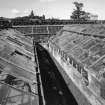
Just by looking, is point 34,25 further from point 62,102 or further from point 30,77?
point 30,77

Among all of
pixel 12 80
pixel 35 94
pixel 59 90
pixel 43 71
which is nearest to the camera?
pixel 35 94

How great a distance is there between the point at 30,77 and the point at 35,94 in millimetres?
1847

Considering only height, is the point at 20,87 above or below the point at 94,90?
above

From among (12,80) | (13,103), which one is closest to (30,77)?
(12,80)

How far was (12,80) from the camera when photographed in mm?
6754

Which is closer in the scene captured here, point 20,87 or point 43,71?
point 20,87

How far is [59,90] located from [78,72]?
11.3ft

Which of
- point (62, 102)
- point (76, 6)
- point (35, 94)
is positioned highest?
point (76, 6)

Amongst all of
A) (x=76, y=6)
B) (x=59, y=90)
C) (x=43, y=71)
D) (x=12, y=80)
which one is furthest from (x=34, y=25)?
(x=76, y=6)

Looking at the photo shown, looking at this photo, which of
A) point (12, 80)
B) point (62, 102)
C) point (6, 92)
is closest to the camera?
point (6, 92)

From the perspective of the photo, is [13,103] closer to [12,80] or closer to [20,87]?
[20,87]

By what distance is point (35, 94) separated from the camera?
5.93m

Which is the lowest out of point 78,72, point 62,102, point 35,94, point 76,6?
point 62,102

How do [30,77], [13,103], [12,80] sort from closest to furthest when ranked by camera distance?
1. [13,103]
2. [12,80]
3. [30,77]
